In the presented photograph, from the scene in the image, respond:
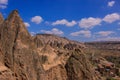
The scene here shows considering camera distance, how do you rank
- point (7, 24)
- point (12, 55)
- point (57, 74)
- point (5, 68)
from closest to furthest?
1. point (5, 68)
2. point (12, 55)
3. point (7, 24)
4. point (57, 74)

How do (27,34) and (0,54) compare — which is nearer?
(0,54)

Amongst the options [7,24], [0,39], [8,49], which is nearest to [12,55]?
[8,49]

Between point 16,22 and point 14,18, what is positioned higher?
point 14,18

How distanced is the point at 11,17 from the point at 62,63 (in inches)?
374

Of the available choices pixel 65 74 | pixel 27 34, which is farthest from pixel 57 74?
pixel 27 34

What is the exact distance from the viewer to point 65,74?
25.1m

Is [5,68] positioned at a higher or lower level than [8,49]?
lower

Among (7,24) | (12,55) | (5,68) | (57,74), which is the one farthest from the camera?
(57,74)

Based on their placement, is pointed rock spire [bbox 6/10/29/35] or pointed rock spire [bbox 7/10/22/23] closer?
pointed rock spire [bbox 6/10/29/35]

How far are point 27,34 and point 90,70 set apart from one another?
30.9ft

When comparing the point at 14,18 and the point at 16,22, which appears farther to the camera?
the point at 14,18

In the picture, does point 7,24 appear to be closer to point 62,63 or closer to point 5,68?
point 5,68

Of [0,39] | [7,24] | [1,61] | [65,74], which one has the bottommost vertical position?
[65,74]

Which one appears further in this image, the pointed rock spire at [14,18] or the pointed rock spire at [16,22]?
the pointed rock spire at [14,18]
